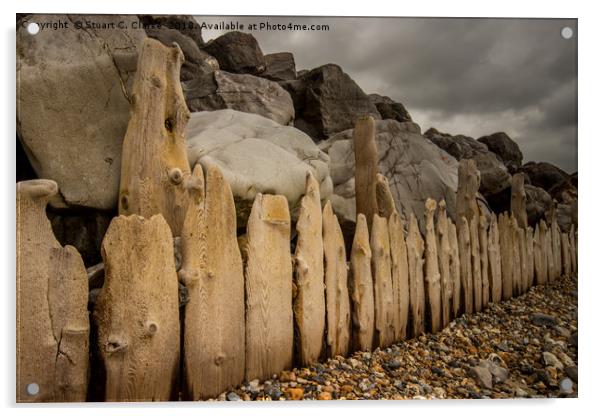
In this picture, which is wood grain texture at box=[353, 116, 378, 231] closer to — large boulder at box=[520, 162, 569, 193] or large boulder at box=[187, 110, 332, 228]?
large boulder at box=[187, 110, 332, 228]

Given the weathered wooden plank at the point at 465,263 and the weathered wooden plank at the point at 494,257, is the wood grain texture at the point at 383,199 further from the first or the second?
the weathered wooden plank at the point at 494,257

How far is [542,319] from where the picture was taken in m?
3.17

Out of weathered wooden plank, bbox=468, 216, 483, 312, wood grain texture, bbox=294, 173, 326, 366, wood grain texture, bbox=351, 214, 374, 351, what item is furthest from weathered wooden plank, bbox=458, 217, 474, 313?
wood grain texture, bbox=294, 173, 326, 366

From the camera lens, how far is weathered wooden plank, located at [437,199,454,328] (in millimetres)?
3461

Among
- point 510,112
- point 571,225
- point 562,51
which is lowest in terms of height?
point 571,225

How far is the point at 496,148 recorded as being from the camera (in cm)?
331

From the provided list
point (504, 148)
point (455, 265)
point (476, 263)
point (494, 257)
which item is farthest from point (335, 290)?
point (494, 257)

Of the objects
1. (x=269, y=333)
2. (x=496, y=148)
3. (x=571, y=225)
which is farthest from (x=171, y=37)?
(x=571, y=225)

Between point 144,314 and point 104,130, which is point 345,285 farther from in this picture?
point 104,130

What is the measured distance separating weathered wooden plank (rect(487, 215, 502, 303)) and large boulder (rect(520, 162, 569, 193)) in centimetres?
45

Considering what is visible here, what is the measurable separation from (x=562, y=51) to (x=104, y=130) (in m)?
2.79

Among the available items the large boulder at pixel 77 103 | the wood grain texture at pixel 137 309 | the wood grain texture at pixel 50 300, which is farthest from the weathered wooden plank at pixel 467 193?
the wood grain texture at pixel 50 300

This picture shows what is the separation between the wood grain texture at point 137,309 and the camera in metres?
2.22

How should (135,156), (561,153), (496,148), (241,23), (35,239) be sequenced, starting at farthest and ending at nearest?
(496,148) → (561,153) → (241,23) → (135,156) → (35,239)
